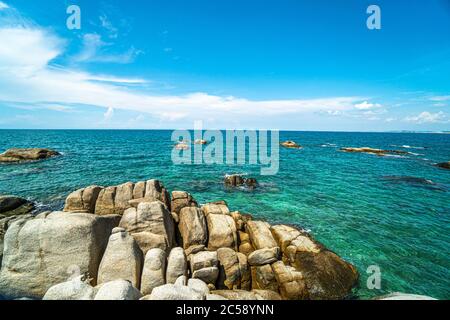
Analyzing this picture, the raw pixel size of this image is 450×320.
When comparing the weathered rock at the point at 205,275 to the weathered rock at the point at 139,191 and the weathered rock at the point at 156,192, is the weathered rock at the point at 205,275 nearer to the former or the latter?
the weathered rock at the point at 156,192

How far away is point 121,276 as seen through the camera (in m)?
7.89

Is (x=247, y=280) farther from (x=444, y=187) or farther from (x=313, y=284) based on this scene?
(x=444, y=187)

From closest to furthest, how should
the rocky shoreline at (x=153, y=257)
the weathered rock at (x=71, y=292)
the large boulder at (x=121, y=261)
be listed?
1. the weathered rock at (x=71, y=292)
2. the rocky shoreline at (x=153, y=257)
3. the large boulder at (x=121, y=261)

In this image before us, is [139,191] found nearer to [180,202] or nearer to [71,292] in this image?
[180,202]

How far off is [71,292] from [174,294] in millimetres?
3074

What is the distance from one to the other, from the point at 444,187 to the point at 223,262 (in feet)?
114

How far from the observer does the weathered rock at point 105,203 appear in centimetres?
1341

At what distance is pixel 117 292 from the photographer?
231 inches

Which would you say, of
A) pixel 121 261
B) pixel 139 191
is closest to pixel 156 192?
pixel 139 191

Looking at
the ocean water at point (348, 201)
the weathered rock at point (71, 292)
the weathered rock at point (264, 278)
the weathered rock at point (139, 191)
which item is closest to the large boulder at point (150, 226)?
the weathered rock at point (139, 191)

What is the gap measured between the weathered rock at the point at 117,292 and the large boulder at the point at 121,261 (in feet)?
5.83
